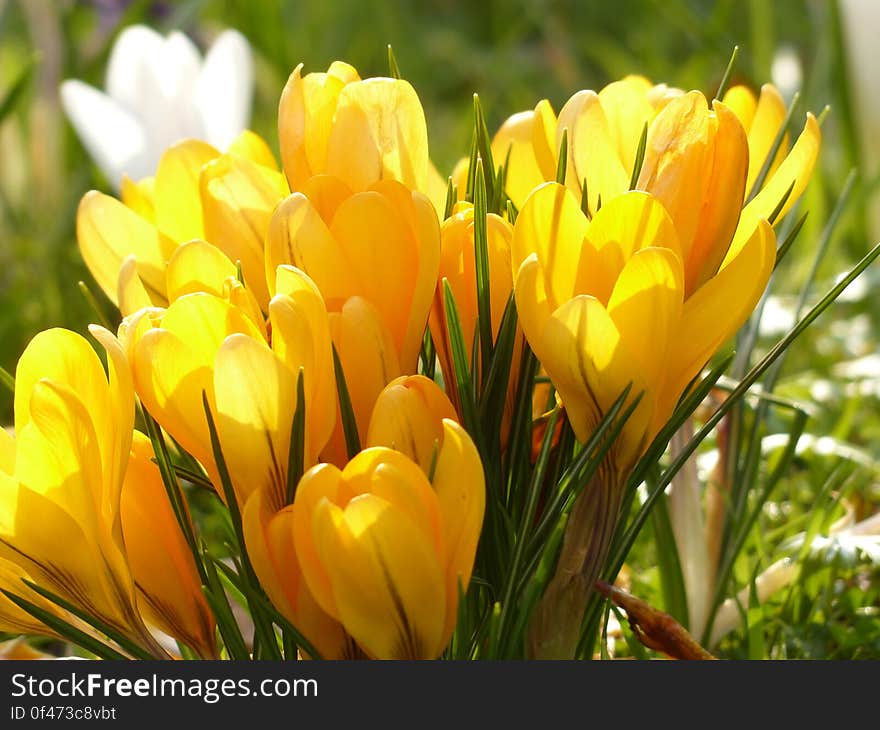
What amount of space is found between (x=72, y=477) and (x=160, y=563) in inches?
2.0

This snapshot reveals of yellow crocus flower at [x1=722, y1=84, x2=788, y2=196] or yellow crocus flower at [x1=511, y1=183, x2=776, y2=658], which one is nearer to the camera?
yellow crocus flower at [x1=511, y1=183, x2=776, y2=658]

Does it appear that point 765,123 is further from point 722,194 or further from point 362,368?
point 362,368

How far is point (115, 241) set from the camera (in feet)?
1.58

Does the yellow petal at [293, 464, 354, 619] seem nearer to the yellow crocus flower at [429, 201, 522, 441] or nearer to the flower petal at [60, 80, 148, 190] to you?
the yellow crocus flower at [429, 201, 522, 441]

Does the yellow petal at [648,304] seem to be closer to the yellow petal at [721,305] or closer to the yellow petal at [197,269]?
the yellow petal at [721,305]

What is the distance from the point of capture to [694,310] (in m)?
0.38

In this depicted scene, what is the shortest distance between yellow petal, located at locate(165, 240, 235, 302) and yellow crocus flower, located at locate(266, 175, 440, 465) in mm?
21

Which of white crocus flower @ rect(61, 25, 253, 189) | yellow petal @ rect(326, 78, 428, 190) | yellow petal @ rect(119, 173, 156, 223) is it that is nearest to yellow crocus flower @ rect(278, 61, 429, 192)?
yellow petal @ rect(326, 78, 428, 190)

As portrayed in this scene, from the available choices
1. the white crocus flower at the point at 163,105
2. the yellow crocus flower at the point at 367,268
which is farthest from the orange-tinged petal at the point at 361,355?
the white crocus flower at the point at 163,105

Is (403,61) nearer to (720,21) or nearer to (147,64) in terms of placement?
(720,21)

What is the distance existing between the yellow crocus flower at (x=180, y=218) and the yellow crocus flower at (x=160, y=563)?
7 centimetres

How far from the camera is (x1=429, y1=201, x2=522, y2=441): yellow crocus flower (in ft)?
1.34

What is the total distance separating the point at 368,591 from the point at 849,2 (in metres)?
1.01

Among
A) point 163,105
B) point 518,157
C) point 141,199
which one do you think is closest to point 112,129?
point 163,105
